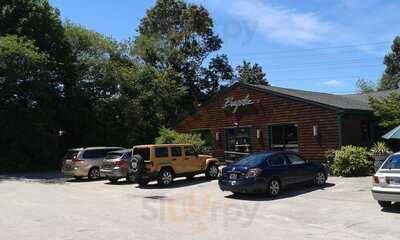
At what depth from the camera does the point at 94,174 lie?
26.7 metres

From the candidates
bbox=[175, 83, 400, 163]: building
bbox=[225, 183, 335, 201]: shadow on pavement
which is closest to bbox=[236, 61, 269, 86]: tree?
bbox=[175, 83, 400, 163]: building

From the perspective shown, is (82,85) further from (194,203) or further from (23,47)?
(194,203)

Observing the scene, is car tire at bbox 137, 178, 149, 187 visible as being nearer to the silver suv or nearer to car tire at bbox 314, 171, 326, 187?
the silver suv

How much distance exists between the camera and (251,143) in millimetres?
30203

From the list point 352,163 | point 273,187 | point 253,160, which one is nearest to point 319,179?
point 273,187

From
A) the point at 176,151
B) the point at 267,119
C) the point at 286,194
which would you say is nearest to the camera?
the point at 286,194

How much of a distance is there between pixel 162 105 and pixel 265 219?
3179cm

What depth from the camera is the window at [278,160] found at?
17.9 m

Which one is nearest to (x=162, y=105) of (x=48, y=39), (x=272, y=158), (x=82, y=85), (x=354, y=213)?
(x=82, y=85)

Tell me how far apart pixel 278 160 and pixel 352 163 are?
5971 millimetres

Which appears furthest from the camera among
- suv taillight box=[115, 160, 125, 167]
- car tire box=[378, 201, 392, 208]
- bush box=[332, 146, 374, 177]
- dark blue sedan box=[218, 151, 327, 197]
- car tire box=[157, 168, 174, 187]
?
suv taillight box=[115, 160, 125, 167]

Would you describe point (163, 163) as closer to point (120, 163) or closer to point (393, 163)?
point (120, 163)

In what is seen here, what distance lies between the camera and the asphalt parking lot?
11.1 m

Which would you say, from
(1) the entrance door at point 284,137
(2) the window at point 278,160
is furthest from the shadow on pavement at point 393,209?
(1) the entrance door at point 284,137
